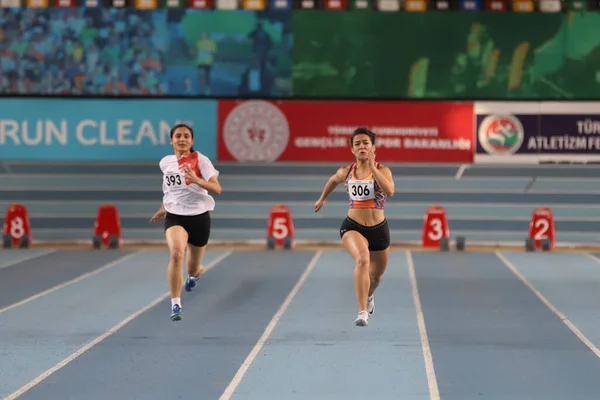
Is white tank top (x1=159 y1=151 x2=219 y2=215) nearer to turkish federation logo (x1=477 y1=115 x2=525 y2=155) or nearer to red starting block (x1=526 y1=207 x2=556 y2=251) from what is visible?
red starting block (x1=526 y1=207 x2=556 y2=251)

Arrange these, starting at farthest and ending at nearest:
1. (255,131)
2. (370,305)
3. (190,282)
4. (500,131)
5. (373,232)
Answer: (255,131)
(500,131)
(190,282)
(370,305)
(373,232)

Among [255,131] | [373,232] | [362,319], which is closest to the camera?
[362,319]

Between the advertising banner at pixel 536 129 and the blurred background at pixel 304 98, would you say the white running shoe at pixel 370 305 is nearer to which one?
the blurred background at pixel 304 98

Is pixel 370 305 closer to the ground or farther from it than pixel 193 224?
closer to the ground

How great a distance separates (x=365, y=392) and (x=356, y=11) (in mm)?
Result: 14968

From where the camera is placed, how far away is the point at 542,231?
19.9 m

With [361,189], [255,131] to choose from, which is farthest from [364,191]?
[255,131]

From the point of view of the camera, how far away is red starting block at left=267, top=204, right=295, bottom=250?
1978cm

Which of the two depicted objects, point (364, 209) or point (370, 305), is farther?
point (370, 305)

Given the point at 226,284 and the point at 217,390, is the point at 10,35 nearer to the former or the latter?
the point at 226,284

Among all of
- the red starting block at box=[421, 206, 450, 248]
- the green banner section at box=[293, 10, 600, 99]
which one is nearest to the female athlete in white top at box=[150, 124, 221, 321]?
the red starting block at box=[421, 206, 450, 248]

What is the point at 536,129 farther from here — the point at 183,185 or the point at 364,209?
the point at 183,185

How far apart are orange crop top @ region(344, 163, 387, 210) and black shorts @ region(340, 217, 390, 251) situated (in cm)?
17

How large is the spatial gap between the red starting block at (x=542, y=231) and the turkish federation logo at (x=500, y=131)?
2340mm
